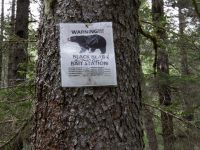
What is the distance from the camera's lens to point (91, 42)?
5.20ft

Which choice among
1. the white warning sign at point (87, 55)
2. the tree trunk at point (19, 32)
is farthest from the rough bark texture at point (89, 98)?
the tree trunk at point (19, 32)

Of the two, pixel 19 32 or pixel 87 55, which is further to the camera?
pixel 19 32

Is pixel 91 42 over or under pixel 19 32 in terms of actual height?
under

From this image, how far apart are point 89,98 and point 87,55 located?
7.5 inches

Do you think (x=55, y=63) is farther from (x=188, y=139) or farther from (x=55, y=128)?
(x=188, y=139)

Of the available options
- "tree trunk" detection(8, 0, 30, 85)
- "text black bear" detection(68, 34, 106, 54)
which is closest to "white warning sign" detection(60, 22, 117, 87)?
"text black bear" detection(68, 34, 106, 54)

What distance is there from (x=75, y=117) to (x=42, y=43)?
0.38 m

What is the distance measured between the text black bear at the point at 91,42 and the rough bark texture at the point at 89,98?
0.06m

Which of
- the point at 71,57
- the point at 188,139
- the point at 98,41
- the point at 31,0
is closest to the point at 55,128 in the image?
the point at 71,57

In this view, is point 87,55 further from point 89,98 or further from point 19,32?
point 19,32

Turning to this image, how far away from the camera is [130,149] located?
1556 millimetres

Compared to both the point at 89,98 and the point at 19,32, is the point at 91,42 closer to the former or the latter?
the point at 89,98

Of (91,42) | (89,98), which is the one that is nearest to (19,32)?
(91,42)

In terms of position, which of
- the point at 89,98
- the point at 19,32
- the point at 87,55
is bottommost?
the point at 89,98
